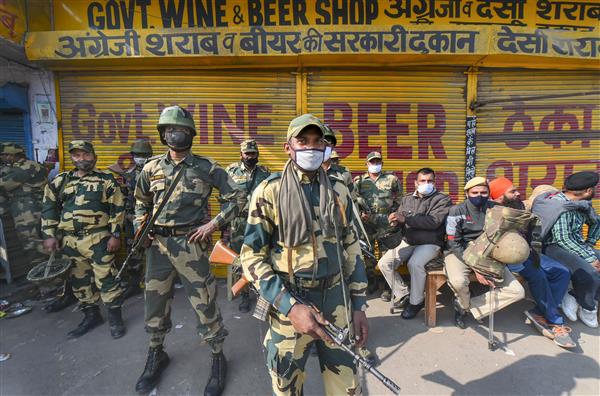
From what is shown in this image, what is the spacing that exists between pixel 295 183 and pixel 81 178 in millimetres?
3158

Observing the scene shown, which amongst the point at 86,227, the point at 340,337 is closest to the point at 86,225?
the point at 86,227

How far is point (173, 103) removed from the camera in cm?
486

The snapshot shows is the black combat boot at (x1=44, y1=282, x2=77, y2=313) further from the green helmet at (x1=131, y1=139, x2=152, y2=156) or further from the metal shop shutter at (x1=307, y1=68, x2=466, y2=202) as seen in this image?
the metal shop shutter at (x1=307, y1=68, x2=466, y2=202)

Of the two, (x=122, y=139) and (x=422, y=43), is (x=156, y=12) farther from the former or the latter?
(x=422, y=43)

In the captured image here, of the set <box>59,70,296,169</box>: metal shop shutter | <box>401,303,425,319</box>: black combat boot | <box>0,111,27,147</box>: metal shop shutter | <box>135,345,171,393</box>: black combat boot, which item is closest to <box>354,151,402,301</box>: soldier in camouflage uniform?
<box>401,303,425,319</box>: black combat boot

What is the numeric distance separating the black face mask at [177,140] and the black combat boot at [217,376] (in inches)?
78.6

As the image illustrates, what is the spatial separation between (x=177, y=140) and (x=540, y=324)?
4576 mm

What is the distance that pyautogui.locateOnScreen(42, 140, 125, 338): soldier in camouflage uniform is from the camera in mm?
3389

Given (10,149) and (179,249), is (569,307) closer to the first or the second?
(179,249)

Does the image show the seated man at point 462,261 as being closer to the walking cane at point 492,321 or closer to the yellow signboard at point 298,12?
the walking cane at point 492,321

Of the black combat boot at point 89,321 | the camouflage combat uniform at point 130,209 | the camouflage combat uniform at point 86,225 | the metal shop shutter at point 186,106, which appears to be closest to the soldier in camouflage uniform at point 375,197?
the metal shop shutter at point 186,106

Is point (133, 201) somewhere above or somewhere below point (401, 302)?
above

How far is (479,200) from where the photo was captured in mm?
3492

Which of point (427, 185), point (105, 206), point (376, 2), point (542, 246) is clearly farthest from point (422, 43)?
point (105, 206)
